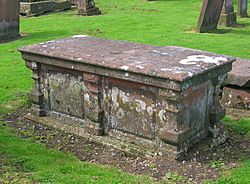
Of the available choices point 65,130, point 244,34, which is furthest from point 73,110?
point 244,34

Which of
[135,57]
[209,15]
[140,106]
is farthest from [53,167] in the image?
[209,15]

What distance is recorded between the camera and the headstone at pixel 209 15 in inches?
A: 481

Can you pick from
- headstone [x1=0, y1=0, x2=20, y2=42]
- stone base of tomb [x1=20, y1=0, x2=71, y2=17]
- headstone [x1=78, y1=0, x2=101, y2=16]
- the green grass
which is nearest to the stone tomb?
the green grass

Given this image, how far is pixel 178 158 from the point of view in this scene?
16.7 feet

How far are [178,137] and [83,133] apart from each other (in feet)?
4.77

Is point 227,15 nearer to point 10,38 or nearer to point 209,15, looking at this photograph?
point 209,15

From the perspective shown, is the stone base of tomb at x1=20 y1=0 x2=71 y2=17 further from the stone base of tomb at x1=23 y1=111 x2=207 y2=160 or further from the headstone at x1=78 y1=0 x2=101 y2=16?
the stone base of tomb at x1=23 y1=111 x2=207 y2=160

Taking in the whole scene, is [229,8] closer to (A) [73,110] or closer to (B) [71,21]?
(B) [71,21]

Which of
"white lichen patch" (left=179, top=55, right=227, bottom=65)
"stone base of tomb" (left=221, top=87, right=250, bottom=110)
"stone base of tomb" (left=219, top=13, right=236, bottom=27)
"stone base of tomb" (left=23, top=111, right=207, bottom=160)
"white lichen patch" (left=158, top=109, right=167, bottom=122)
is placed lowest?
"stone base of tomb" (left=23, top=111, right=207, bottom=160)

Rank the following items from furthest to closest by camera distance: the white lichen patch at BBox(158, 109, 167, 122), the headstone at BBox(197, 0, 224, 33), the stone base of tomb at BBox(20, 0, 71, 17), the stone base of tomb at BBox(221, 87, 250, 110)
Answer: the stone base of tomb at BBox(20, 0, 71, 17)
the headstone at BBox(197, 0, 224, 33)
the stone base of tomb at BBox(221, 87, 250, 110)
the white lichen patch at BBox(158, 109, 167, 122)

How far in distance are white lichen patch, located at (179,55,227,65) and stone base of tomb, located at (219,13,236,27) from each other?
27.2 ft

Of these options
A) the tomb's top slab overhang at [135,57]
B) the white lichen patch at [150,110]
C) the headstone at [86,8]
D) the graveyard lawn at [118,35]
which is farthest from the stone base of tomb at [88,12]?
the white lichen patch at [150,110]

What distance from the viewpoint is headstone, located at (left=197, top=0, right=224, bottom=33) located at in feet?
40.1

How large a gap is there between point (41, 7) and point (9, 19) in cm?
491
